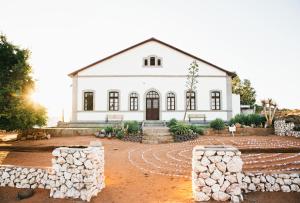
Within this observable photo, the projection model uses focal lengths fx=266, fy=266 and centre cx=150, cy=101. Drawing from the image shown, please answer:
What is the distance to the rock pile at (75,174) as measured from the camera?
22.1 ft

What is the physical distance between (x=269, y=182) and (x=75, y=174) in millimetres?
4959

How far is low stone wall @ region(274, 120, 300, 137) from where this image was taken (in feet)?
50.7

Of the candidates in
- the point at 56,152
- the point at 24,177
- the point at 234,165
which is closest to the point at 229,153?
the point at 234,165

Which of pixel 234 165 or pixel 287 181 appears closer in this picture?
pixel 234 165

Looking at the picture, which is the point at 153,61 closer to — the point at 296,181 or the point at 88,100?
the point at 88,100

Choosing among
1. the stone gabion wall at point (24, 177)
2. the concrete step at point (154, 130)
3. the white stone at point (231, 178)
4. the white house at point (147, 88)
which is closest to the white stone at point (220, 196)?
the white stone at point (231, 178)

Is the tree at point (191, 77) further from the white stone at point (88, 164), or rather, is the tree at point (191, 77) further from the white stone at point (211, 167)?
the white stone at point (88, 164)

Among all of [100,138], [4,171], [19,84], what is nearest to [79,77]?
[100,138]

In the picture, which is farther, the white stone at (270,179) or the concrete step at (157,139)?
the concrete step at (157,139)

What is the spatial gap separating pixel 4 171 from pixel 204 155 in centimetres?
583

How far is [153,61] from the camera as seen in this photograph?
73.2ft

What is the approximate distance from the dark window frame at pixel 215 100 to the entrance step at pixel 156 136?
6.39 meters

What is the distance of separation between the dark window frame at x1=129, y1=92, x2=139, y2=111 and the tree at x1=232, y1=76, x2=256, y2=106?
16457mm

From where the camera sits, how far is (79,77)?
2217 centimetres
